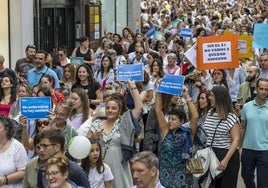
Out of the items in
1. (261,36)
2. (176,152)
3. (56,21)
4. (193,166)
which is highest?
(56,21)

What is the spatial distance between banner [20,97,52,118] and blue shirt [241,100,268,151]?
8.08 feet

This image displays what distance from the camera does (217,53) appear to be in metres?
13.1

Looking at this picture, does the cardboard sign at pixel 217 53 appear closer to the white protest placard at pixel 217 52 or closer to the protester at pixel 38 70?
the white protest placard at pixel 217 52

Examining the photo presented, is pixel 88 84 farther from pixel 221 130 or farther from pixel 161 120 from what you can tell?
pixel 221 130

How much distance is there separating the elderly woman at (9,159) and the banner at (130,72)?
12.4 feet

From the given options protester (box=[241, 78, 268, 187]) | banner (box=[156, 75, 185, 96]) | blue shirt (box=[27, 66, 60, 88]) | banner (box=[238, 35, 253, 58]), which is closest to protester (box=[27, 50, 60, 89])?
blue shirt (box=[27, 66, 60, 88])

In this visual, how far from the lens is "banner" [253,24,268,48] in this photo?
1488 centimetres

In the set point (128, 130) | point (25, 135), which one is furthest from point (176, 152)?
point (25, 135)

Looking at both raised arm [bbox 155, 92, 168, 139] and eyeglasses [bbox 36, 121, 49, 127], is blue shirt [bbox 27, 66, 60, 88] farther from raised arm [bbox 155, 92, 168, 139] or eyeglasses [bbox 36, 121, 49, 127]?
eyeglasses [bbox 36, 121, 49, 127]

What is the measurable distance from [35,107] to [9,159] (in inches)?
58.5

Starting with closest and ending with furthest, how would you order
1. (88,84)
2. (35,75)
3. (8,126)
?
(8,126)
(88,84)
(35,75)

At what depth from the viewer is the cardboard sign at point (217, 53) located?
42.8 ft

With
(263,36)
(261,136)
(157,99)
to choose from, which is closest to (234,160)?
(261,136)

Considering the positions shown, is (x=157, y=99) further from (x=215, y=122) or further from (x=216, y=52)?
(x=216, y=52)
